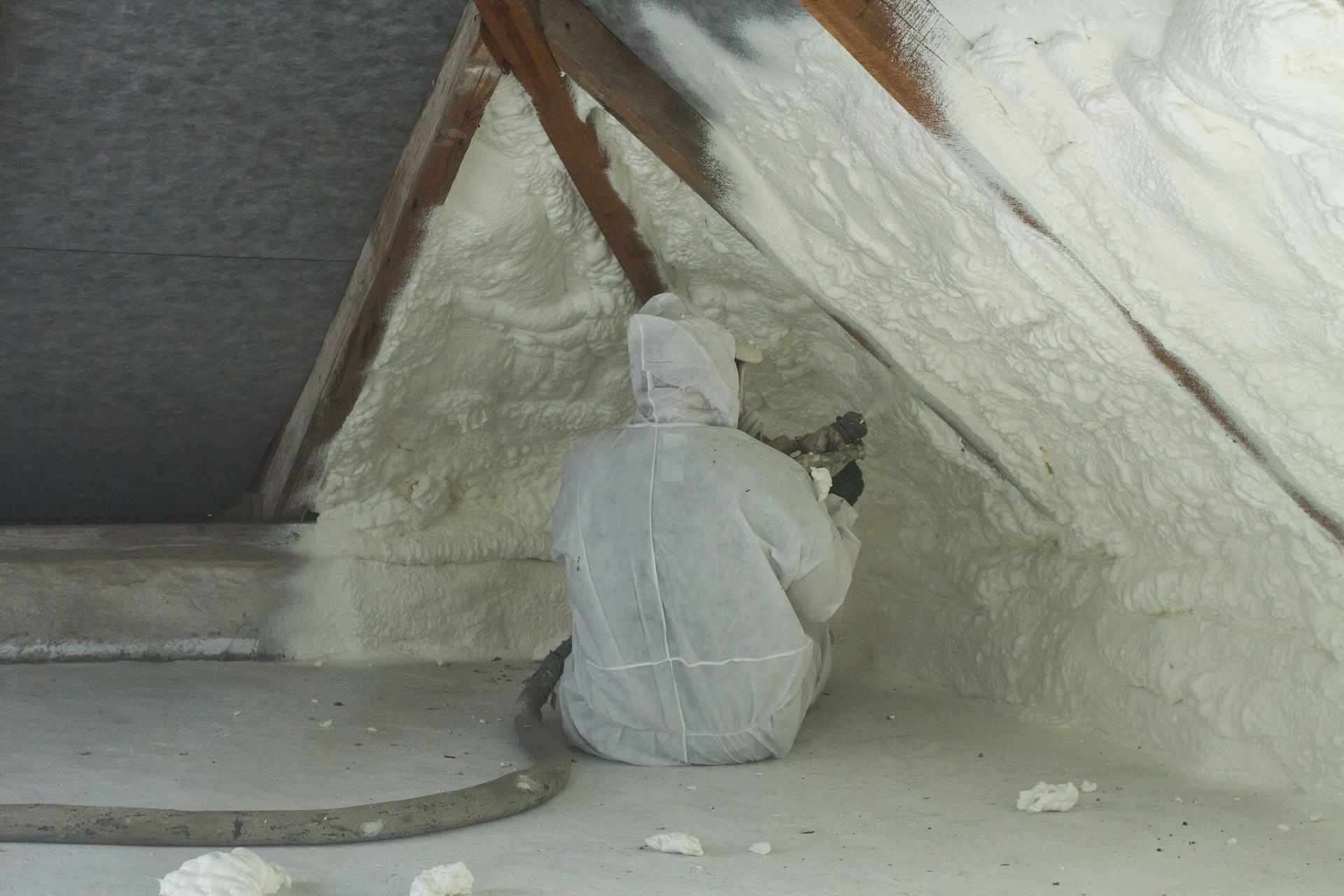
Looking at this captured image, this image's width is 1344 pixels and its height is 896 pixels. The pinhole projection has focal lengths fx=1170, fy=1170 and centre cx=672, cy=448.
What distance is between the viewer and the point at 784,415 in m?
3.32

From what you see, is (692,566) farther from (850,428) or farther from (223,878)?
(223,878)

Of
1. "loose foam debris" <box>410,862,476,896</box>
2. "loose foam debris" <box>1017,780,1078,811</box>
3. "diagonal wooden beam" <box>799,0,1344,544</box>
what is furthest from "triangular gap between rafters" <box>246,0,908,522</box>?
"loose foam debris" <box>410,862,476,896</box>

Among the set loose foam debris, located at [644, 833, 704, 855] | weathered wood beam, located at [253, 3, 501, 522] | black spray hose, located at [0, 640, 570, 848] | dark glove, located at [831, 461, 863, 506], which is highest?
weathered wood beam, located at [253, 3, 501, 522]

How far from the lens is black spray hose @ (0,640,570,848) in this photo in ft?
5.33

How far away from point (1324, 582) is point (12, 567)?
2.89 metres

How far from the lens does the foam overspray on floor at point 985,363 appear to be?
150 cm

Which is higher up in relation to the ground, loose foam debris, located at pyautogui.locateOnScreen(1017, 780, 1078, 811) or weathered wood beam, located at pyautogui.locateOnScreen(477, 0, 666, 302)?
weathered wood beam, located at pyautogui.locateOnScreen(477, 0, 666, 302)

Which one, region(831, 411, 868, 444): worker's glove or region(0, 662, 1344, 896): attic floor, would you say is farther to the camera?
region(831, 411, 868, 444): worker's glove

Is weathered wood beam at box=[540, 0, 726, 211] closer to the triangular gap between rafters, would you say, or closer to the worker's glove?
the triangular gap between rafters

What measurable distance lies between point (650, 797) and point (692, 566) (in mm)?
439

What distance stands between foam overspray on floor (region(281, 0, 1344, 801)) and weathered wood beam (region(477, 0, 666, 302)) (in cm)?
4

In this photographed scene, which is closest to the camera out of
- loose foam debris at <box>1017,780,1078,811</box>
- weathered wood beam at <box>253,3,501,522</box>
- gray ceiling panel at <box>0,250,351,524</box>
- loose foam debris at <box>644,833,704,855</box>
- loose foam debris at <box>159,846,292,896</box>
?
loose foam debris at <box>159,846,292,896</box>

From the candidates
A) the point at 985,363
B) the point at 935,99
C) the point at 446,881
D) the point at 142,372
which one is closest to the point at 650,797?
the point at 446,881

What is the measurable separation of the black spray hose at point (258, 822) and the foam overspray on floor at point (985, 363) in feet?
4.00
